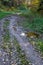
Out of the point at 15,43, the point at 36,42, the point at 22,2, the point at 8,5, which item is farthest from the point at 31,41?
the point at 22,2

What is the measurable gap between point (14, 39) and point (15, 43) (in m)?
1.34

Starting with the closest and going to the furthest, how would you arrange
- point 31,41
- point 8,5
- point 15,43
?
point 15,43, point 31,41, point 8,5

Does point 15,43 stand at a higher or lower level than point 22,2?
higher

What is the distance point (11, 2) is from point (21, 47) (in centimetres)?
4375

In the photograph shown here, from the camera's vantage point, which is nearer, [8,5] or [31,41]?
[31,41]

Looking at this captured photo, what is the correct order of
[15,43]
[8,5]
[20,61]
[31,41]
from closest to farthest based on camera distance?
[20,61] → [15,43] → [31,41] → [8,5]

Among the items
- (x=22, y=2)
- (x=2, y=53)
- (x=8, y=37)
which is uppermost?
(x=2, y=53)

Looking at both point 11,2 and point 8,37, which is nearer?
point 8,37

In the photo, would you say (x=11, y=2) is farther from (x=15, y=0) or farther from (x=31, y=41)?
(x=31, y=41)

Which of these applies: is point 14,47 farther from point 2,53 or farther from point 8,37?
point 8,37

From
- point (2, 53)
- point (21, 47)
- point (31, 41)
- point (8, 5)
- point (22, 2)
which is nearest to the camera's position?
point (2, 53)

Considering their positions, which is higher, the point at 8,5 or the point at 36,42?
the point at 36,42

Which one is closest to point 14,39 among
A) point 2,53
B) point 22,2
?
point 2,53

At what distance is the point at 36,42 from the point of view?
16359mm
